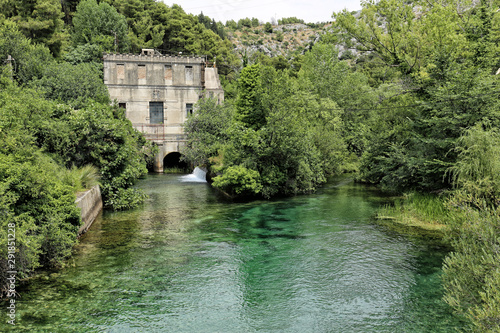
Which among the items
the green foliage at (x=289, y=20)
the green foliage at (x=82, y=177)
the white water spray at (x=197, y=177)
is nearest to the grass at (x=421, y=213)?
the green foliage at (x=82, y=177)

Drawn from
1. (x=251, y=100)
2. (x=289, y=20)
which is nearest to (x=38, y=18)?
(x=251, y=100)

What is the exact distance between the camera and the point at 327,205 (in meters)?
21.0

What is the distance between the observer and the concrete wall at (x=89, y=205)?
14.5m

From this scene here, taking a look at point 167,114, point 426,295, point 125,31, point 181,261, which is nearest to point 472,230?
point 426,295

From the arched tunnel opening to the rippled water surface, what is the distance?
23.9 meters

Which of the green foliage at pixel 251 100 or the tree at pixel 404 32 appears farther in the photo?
the green foliage at pixel 251 100

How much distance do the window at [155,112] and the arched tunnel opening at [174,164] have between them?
14.1 ft

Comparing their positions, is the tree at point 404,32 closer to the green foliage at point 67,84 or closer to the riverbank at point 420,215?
the riverbank at point 420,215

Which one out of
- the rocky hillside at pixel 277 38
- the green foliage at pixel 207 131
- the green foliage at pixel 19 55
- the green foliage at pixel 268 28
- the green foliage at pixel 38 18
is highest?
the green foliage at pixel 268 28

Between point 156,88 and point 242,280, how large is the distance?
1490 inches

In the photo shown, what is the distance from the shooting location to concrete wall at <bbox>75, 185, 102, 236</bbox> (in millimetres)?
14512

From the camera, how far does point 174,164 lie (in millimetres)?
44469

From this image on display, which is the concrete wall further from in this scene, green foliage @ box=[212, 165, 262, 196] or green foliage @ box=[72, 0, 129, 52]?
green foliage @ box=[72, 0, 129, 52]

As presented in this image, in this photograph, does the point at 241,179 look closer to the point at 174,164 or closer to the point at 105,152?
the point at 105,152
